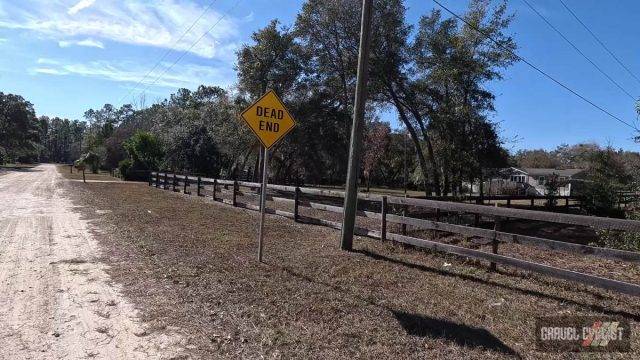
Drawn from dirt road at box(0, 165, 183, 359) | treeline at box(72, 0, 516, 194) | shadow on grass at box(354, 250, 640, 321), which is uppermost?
treeline at box(72, 0, 516, 194)

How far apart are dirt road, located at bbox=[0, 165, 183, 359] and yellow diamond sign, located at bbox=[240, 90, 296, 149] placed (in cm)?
338

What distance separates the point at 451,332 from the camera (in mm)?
5105

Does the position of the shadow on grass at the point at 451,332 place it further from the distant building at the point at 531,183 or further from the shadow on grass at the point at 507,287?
the distant building at the point at 531,183

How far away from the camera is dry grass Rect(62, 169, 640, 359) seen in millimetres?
4770

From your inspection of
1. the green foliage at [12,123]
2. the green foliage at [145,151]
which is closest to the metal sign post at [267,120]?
the green foliage at [145,151]

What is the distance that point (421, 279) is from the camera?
292 inches

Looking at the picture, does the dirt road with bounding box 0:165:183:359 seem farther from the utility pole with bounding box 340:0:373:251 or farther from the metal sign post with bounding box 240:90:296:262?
the utility pole with bounding box 340:0:373:251

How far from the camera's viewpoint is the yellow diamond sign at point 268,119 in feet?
27.4

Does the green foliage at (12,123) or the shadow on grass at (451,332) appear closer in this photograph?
the shadow on grass at (451,332)

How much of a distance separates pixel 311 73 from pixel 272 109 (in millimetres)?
22029

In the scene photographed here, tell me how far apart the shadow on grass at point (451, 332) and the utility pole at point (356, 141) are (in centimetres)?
416

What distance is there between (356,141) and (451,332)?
5.41m

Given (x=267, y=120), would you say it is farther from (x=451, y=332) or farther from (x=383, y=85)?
(x=383, y=85)

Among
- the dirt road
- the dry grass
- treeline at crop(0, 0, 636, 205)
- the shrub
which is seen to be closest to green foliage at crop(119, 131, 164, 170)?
the shrub
